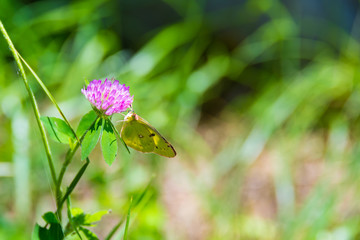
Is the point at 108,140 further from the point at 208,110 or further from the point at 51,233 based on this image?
the point at 208,110

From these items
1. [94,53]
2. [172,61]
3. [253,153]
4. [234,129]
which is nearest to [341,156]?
[253,153]

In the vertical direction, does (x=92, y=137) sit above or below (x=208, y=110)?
below

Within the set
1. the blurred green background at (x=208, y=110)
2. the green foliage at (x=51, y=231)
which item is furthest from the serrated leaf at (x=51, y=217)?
the blurred green background at (x=208, y=110)

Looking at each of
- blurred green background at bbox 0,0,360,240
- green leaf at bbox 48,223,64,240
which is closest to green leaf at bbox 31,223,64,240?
green leaf at bbox 48,223,64,240

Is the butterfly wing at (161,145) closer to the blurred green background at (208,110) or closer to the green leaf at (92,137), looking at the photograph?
the green leaf at (92,137)

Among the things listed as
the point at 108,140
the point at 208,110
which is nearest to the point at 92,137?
the point at 108,140

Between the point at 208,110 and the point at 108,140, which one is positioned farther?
the point at 208,110
